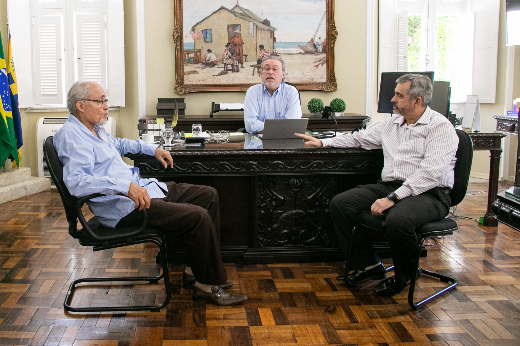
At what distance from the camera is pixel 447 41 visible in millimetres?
6848

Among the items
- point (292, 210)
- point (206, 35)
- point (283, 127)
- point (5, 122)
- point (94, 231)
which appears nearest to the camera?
point (94, 231)

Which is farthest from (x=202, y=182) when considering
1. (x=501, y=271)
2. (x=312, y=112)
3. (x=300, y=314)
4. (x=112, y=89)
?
(x=112, y=89)

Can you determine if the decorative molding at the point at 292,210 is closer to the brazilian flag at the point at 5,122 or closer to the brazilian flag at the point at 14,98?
the brazilian flag at the point at 5,122

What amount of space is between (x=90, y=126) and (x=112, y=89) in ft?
12.0

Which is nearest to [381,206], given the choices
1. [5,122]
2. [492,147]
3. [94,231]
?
[94,231]

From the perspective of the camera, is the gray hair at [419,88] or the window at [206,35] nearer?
the gray hair at [419,88]

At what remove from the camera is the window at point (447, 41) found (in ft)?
21.2

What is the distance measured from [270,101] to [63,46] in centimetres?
314

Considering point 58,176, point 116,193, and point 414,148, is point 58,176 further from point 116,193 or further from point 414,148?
point 414,148

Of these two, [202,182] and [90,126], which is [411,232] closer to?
[202,182]

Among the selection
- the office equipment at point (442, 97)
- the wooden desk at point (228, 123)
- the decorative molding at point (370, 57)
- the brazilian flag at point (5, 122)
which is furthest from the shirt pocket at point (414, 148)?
the brazilian flag at point (5, 122)

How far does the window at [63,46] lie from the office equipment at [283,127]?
3165mm

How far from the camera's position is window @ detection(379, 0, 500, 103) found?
21.2 ft

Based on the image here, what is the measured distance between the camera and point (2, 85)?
569 centimetres
